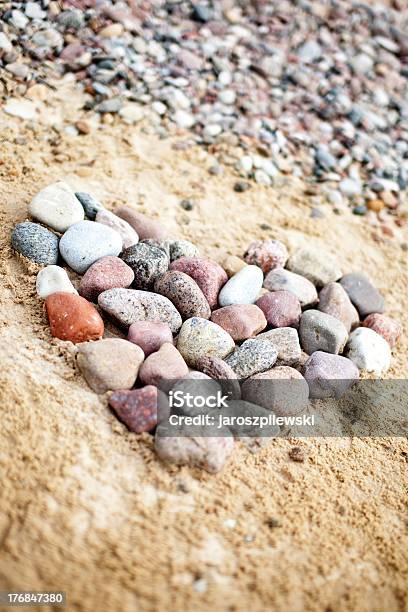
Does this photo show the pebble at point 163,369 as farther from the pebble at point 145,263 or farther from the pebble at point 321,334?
the pebble at point 321,334

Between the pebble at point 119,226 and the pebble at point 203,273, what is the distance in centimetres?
23

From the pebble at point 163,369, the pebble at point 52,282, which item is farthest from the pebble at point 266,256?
the pebble at point 52,282

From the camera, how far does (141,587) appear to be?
4.92 feet

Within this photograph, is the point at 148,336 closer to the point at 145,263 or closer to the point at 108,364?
the point at 108,364

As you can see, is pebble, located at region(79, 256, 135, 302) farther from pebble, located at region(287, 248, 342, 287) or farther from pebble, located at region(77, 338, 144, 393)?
pebble, located at region(287, 248, 342, 287)

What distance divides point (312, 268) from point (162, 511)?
1496 mm

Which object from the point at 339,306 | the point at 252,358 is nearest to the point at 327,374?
the point at 252,358

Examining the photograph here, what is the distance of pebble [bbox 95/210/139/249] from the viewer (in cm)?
244

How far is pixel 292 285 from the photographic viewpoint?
8.31ft

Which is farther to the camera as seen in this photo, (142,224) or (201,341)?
(142,224)

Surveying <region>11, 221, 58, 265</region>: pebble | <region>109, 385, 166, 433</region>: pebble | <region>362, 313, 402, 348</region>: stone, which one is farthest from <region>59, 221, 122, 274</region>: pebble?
<region>362, 313, 402, 348</region>: stone

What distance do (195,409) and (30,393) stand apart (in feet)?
1.90

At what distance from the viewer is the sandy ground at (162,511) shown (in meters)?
1.52

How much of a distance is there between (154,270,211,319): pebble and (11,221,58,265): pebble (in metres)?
0.47
